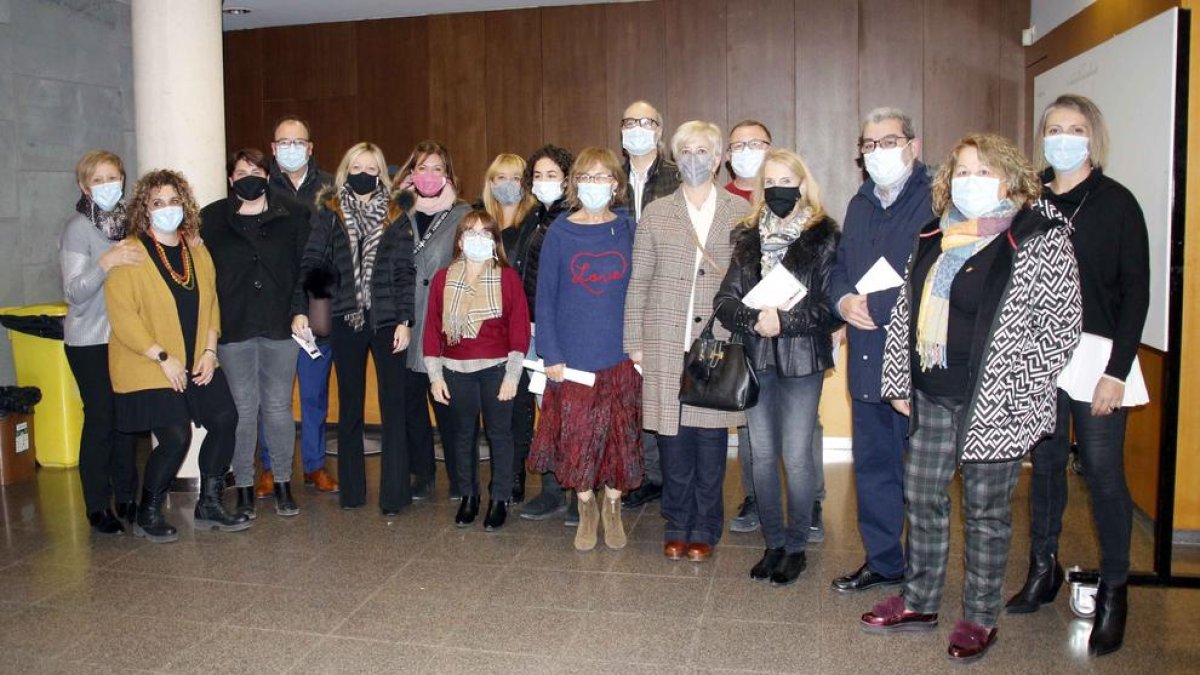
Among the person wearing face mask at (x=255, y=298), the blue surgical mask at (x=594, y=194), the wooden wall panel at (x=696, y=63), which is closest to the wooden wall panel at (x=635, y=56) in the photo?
the wooden wall panel at (x=696, y=63)

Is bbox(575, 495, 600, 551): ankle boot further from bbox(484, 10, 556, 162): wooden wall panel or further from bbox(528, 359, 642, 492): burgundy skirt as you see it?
bbox(484, 10, 556, 162): wooden wall panel

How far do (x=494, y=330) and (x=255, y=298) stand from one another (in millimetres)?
1178

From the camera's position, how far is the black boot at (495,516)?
15.7 ft

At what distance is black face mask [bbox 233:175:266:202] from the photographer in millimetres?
4863

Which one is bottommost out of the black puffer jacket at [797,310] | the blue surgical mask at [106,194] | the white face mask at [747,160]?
the black puffer jacket at [797,310]

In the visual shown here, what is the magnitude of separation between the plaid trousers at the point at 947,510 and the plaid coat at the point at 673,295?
913mm

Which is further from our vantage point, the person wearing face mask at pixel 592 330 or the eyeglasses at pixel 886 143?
the person wearing face mask at pixel 592 330

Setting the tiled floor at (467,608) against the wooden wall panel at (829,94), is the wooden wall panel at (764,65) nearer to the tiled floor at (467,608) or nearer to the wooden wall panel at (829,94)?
the wooden wall panel at (829,94)

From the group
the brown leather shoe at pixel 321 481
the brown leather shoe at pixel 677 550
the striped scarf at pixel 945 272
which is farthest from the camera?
the brown leather shoe at pixel 321 481

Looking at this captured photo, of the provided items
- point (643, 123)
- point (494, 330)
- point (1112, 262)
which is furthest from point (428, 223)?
point (1112, 262)

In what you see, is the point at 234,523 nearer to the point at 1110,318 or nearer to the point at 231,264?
the point at 231,264

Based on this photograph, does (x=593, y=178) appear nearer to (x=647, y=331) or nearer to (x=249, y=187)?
(x=647, y=331)

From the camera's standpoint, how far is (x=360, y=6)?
822 centimetres

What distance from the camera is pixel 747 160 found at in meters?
4.65
